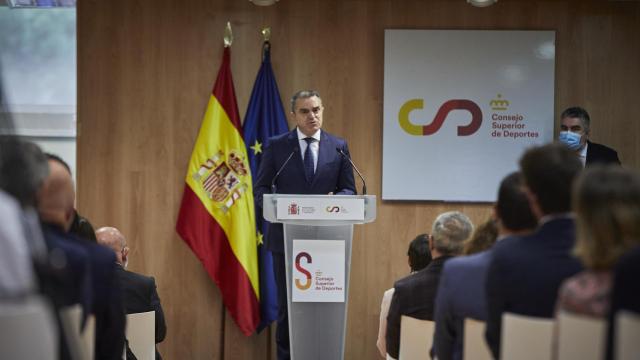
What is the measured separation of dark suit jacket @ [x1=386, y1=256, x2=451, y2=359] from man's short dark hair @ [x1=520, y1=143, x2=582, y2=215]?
1.20m

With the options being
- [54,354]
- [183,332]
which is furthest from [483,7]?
[54,354]

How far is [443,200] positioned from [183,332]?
242cm

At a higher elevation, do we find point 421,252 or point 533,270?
point 533,270

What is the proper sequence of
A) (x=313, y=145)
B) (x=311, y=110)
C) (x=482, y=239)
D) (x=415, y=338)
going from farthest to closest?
(x=313, y=145) → (x=311, y=110) → (x=415, y=338) → (x=482, y=239)

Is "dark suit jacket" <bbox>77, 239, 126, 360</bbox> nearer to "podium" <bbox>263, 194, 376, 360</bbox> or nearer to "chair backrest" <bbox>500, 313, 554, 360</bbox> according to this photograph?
"chair backrest" <bbox>500, 313, 554, 360</bbox>

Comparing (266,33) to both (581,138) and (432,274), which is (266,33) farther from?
(432,274)

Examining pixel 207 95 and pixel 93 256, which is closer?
pixel 93 256

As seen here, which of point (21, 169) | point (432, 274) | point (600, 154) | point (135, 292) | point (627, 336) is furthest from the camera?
point (600, 154)

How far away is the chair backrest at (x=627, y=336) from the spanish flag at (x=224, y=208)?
4754 mm

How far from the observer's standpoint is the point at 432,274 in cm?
375

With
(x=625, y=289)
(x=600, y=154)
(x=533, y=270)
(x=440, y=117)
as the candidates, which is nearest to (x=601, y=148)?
(x=600, y=154)

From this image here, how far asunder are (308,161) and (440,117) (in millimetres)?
1661

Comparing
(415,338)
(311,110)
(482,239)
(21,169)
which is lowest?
(415,338)

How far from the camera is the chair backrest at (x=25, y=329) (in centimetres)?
198
